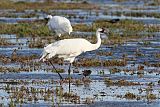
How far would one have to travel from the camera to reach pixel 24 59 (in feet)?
61.1

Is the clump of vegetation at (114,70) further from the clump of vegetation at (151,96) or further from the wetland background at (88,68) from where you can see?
the clump of vegetation at (151,96)

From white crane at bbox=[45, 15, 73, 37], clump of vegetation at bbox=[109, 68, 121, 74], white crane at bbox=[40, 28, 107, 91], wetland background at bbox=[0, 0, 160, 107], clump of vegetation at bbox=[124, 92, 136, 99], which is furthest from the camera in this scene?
white crane at bbox=[45, 15, 73, 37]

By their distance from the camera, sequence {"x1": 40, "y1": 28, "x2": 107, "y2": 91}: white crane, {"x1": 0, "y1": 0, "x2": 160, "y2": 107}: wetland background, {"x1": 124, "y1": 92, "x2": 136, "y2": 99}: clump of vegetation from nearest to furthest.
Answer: {"x1": 0, "y1": 0, "x2": 160, "y2": 107}: wetland background → {"x1": 124, "y1": 92, "x2": 136, "y2": 99}: clump of vegetation → {"x1": 40, "y1": 28, "x2": 107, "y2": 91}: white crane

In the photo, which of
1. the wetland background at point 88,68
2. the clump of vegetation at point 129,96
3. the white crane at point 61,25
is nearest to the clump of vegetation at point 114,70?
the wetland background at point 88,68

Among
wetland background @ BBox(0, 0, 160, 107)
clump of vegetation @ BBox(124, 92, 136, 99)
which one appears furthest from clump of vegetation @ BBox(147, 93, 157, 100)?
clump of vegetation @ BBox(124, 92, 136, 99)

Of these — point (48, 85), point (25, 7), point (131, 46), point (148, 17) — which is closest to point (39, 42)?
point (131, 46)

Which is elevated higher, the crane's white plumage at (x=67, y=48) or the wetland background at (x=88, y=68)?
the crane's white plumage at (x=67, y=48)

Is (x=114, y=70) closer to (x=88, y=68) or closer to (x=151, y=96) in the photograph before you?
(x=88, y=68)

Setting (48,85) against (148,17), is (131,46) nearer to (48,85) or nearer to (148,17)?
(48,85)

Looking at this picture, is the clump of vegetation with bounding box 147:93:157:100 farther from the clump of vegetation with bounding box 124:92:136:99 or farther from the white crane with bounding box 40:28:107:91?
the white crane with bounding box 40:28:107:91

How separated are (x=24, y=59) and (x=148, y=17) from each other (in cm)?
1962

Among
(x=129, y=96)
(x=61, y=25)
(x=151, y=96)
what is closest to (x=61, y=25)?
Answer: (x=61, y=25)

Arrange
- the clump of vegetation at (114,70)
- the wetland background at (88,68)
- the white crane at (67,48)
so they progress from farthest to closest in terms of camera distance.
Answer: the clump of vegetation at (114,70) < the white crane at (67,48) < the wetland background at (88,68)

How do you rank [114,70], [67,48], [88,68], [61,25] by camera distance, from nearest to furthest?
[67,48]
[114,70]
[88,68]
[61,25]
